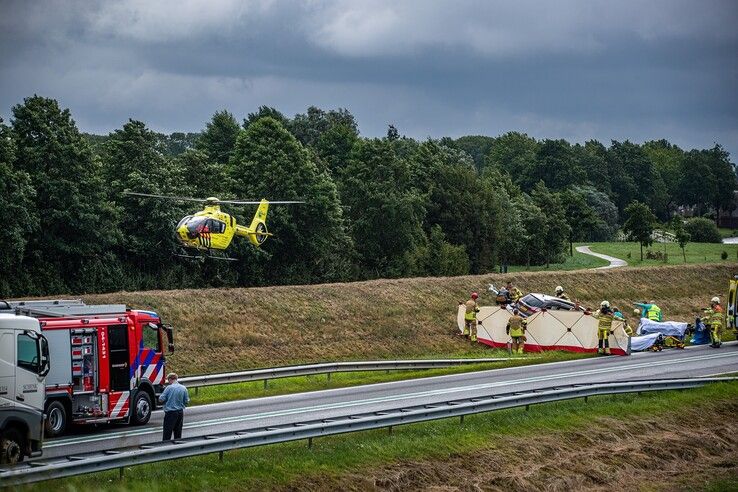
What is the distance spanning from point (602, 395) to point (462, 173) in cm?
7555

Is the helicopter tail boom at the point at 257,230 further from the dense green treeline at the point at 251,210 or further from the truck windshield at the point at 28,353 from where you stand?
the truck windshield at the point at 28,353

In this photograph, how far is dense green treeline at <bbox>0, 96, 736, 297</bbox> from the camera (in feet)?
214

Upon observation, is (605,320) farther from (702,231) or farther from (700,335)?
(702,231)

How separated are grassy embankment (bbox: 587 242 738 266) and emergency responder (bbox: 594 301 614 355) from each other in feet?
207

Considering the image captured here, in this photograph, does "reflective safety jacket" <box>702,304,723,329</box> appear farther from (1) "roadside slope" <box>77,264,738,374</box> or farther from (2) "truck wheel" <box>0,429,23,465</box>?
(2) "truck wheel" <box>0,429,23,465</box>

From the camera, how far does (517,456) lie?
26922mm

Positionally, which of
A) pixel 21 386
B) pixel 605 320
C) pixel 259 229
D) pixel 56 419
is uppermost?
pixel 259 229

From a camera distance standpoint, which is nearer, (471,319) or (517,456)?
(517,456)

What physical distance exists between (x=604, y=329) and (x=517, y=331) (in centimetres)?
379

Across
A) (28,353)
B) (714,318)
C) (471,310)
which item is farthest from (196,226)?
(28,353)

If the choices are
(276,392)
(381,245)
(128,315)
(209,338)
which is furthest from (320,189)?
(128,315)

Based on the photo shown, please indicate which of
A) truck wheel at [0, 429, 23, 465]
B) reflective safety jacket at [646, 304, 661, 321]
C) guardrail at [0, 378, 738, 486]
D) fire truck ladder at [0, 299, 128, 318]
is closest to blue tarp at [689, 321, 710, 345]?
reflective safety jacket at [646, 304, 661, 321]

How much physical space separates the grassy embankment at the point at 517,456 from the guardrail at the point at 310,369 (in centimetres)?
1028

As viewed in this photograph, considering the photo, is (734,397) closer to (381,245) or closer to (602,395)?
(602,395)
